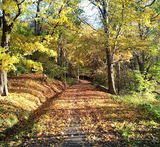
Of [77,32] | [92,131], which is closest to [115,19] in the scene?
[77,32]

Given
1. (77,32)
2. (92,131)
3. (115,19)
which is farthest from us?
(77,32)

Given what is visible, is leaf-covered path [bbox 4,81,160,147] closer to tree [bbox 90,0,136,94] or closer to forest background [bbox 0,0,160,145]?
forest background [bbox 0,0,160,145]

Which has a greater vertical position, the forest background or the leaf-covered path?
the forest background

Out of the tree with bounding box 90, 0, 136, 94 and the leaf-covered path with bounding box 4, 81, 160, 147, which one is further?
the tree with bounding box 90, 0, 136, 94

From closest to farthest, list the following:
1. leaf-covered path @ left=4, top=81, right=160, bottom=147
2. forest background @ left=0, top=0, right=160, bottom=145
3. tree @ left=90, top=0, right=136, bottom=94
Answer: leaf-covered path @ left=4, top=81, right=160, bottom=147 < forest background @ left=0, top=0, right=160, bottom=145 < tree @ left=90, top=0, right=136, bottom=94

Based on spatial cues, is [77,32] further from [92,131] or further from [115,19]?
[92,131]

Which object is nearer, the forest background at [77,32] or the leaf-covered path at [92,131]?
the leaf-covered path at [92,131]

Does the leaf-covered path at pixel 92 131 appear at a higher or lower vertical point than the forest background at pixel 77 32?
lower

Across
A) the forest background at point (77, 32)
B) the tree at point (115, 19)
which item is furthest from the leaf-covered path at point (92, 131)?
the tree at point (115, 19)

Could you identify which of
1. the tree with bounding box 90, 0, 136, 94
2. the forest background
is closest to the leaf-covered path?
the forest background

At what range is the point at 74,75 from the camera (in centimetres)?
3070

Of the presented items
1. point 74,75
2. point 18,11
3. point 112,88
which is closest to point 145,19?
point 112,88

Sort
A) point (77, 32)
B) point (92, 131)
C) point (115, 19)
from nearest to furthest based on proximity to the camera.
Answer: point (92, 131), point (115, 19), point (77, 32)

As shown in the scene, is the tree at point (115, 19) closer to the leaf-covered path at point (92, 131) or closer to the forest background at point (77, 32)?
the forest background at point (77, 32)
